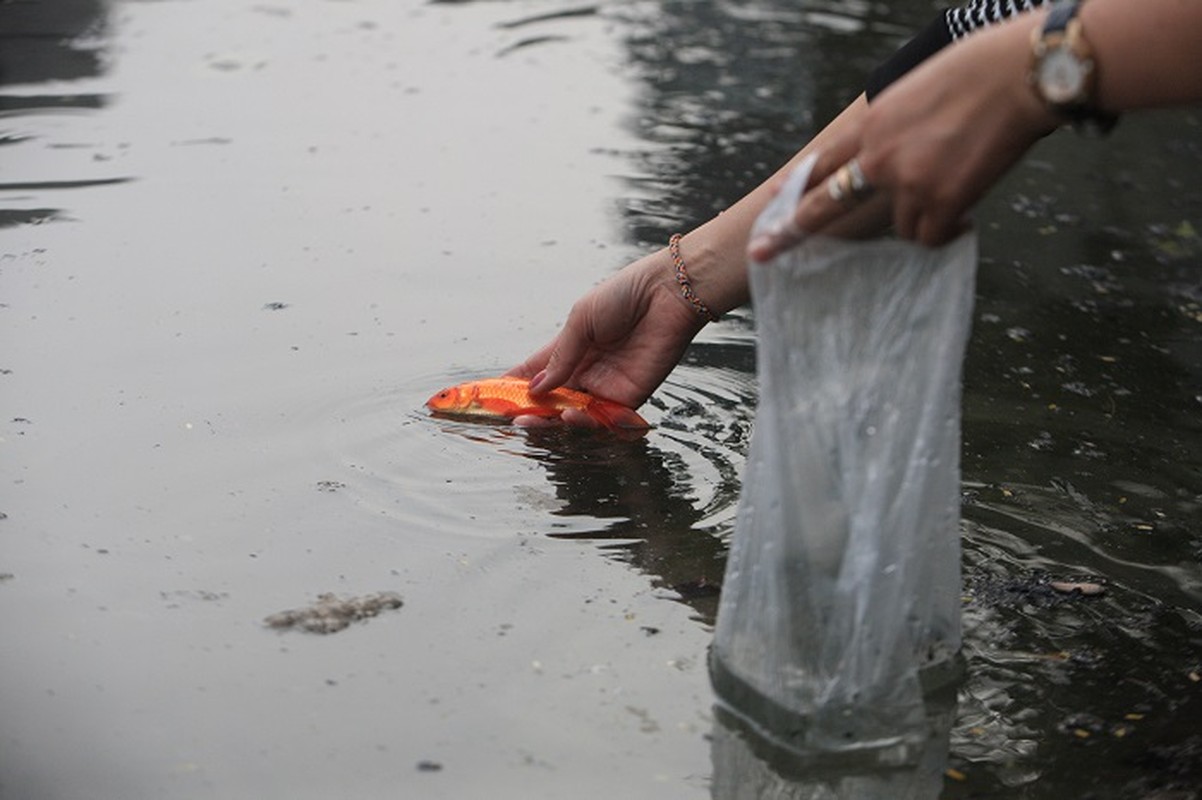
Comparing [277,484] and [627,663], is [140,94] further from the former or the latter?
[627,663]

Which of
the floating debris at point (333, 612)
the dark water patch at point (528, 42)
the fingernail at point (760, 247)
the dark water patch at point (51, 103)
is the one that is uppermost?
the fingernail at point (760, 247)

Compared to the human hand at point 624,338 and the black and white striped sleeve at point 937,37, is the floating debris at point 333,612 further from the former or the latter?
the black and white striped sleeve at point 937,37

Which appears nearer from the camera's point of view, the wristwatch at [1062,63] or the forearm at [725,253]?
the wristwatch at [1062,63]

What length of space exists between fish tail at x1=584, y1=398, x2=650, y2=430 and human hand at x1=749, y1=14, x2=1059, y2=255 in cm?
141

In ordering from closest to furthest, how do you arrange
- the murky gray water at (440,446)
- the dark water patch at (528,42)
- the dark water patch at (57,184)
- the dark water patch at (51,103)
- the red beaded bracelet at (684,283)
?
the murky gray water at (440,446) < the red beaded bracelet at (684,283) < the dark water patch at (57,184) < the dark water patch at (51,103) < the dark water patch at (528,42)

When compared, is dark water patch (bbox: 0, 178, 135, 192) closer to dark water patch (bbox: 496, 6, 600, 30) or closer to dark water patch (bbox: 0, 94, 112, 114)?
dark water patch (bbox: 0, 94, 112, 114)

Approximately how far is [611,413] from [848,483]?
50.8 inches

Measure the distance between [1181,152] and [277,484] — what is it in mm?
4828

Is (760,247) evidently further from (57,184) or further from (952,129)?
(57,184)

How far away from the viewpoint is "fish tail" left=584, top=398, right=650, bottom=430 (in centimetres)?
376

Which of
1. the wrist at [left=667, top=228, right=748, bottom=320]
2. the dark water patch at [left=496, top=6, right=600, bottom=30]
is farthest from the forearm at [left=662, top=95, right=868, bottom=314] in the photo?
the dark water patch at [left=496, top=6, right=600, bottom=30]

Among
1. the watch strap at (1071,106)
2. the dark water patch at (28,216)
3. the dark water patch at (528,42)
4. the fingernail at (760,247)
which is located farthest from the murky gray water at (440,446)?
the watch strap at (1071,106)

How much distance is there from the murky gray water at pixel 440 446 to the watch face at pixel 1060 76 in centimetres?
107

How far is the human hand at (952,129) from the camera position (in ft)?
7.61
